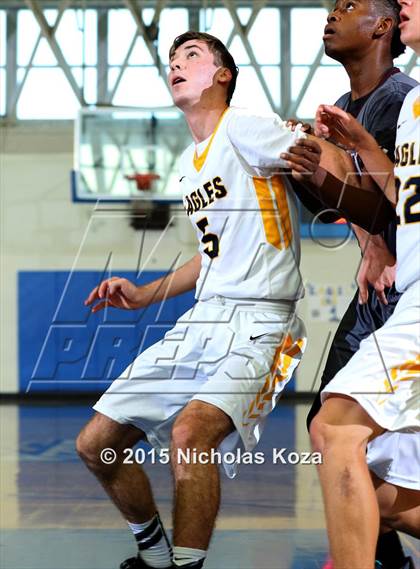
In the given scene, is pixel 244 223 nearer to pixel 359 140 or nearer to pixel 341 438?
pixel 359 140

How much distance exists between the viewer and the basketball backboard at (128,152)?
1377 cm

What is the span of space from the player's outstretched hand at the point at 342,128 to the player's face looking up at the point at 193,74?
0.97m

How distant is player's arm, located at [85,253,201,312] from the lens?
4.64 meters

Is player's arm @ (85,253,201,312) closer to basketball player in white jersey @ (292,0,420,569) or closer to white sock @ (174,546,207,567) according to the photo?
white sock @ (174,546,207,567)

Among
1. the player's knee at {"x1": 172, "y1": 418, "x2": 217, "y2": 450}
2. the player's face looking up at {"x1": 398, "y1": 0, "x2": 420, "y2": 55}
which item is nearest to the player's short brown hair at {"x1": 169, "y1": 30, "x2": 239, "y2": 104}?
the player's face looking up at {"x1": 398, "y1": 0, "x2": 420, "y2": 55}

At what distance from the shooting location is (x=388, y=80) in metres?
4.15

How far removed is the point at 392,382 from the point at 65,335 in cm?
1290

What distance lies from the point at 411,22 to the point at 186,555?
2015 mm

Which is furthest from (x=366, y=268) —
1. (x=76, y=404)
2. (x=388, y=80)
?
(x=76, y=404)

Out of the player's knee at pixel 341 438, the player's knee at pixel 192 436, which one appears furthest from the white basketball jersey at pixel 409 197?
the player's knee at pixel 192 436

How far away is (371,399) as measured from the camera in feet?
9.91

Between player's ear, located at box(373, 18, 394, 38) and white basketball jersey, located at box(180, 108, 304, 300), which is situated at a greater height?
player's ear, located at box(373, 18, 394, 38)

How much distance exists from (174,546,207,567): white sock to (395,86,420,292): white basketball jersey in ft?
4.14

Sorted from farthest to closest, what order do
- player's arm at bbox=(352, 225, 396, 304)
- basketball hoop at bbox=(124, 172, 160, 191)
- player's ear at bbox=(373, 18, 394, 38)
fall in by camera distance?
1. basketball hoop at bbox=(124, 172, 160, 191)
2. player's ear at bbox=(373, 18, 394, 38)
3. player's arm at bbox=(352, 225, 396, 304)
